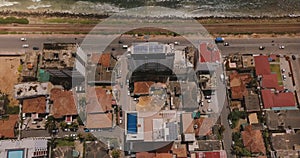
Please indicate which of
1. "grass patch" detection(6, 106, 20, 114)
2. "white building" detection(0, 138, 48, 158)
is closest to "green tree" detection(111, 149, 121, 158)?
"white building" detection(0, 138, 48, 158)

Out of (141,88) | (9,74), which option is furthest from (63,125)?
(141,88)

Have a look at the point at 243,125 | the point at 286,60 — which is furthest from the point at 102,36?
the point at 286,60

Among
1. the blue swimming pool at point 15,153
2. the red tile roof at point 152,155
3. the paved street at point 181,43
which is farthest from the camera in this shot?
the paved street at point 181,43

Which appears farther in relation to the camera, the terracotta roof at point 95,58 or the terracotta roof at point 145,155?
the terracotta roof at point 95,58

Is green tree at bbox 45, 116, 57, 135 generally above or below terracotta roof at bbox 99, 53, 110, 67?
below

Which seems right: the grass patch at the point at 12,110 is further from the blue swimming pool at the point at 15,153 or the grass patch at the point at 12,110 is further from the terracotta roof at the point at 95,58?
the terracotta roof at the point at 95,58

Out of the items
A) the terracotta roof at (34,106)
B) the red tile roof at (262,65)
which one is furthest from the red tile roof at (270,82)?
the terracotta roof at (34,106)

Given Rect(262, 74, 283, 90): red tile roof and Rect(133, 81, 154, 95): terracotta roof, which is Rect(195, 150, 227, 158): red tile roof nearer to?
Rect(133, 81, 154, 95): terracotta roof
